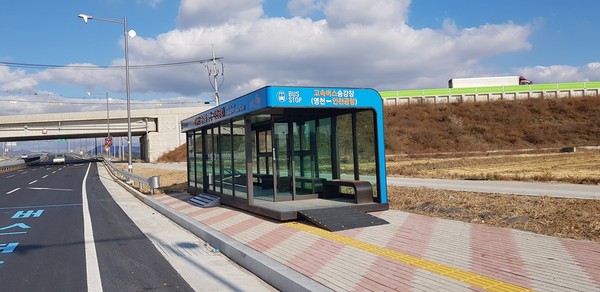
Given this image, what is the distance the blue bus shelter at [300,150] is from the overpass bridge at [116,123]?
2033 inches

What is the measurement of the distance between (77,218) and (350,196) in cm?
725

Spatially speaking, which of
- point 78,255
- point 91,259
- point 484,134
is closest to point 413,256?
point 91,259

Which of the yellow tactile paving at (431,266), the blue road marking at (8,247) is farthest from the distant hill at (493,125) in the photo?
the blue road marking at (8,247)

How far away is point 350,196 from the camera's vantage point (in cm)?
1173

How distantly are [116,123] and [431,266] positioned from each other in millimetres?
67309

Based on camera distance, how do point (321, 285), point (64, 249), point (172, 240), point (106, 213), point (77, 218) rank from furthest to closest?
point (106, 213) < point (77, 218) < point (172, 240) < point (64, 249) < point (321, 285)

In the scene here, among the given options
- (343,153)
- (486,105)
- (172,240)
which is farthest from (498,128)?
(172,240)

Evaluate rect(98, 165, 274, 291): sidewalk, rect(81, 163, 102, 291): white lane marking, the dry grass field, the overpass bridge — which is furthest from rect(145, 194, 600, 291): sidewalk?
the overpass bridge

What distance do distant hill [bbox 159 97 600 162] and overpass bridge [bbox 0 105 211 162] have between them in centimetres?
261

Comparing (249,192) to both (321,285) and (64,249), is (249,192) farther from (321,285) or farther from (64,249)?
(321,285)

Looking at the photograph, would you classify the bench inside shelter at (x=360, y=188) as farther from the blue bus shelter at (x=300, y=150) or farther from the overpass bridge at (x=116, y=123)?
the overpass bridge at (x=116, y=123)

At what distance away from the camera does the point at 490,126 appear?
54.7 meters

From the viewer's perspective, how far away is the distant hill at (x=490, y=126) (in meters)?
49.7

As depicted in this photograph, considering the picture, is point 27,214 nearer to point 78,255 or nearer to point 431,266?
point 78,255
